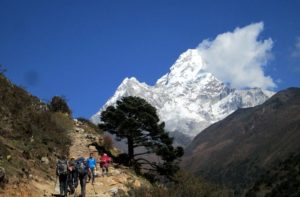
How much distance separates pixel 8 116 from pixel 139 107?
13.5m

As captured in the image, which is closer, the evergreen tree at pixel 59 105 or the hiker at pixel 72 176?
the hiker at pixel 72 176

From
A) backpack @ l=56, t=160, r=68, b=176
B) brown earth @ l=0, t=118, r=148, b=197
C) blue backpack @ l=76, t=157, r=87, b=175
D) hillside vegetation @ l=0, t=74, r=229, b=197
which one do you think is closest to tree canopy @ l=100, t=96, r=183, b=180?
hillside vegetation @ l=0, t=74, r=229, b=197

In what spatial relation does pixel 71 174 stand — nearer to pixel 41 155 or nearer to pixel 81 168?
pixel 81 168

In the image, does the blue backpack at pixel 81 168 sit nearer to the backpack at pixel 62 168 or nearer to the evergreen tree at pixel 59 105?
the backpack at pixel 62 168

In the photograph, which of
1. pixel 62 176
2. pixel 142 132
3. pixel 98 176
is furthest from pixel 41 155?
pixel 142 132

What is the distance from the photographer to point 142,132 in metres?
41.3

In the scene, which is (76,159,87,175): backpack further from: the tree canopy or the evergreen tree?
the evergreen tree

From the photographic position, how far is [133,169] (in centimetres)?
3875

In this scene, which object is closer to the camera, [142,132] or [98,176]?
[98,176]

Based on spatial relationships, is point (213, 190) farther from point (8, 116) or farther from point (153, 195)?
point (8, 116)

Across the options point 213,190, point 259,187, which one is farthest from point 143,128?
point 259,187

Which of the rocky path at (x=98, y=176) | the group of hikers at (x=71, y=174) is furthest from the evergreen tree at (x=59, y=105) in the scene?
the group of hikers at (x=71, y=174)

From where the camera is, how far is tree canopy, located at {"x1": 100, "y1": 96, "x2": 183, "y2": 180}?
1585 inches

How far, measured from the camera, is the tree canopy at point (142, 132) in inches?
1585
